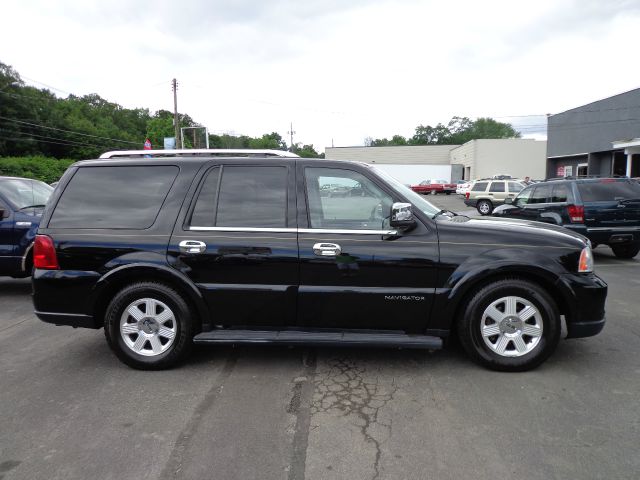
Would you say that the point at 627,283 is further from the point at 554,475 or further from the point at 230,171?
the point at 230,171

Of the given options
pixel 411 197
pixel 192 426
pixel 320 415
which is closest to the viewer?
pixel 192 426

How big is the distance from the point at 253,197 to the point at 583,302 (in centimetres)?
293

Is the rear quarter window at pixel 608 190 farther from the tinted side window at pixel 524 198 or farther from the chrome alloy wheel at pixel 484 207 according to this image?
the chrome alloy wheel at pixel 484 207

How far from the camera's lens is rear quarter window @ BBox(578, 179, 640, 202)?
8766 millimetres

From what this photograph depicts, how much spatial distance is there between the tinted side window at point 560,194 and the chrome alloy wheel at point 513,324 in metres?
6.43

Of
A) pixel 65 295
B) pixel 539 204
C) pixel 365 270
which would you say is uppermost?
pixel 539 204

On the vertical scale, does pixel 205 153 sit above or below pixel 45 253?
above

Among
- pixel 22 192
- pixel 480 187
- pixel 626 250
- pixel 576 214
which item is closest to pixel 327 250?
pixel 22 192

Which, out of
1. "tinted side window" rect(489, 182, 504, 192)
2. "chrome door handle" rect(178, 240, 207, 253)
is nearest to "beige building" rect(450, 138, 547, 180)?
"tinted side window" rect(489, 182, 504, 192)

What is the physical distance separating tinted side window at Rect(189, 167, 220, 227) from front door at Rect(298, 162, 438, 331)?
2.58 ft

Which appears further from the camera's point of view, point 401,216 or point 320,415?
point 401,216

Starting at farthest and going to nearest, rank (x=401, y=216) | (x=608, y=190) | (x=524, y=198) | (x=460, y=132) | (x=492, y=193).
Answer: (x=460, y=132)
(x=492, y=193)
(x=524, y=198)
(x=608, y=190)
(x=401, y=216)

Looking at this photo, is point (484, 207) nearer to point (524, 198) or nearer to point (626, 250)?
point (524, 198)

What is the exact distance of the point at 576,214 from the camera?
29.2 ft
